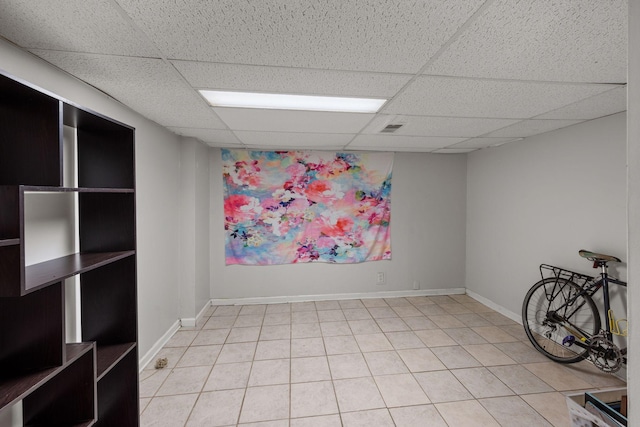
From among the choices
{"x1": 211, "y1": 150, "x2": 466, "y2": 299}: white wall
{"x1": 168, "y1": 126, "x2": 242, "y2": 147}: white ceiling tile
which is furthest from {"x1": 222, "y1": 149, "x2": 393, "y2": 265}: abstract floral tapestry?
{"x1": 168, "y1": 126, "x2": 242, "y2": 147}: white ceiling tile

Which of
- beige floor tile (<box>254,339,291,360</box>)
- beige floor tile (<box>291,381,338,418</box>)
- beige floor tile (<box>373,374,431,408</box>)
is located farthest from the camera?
beige floor tile (<box>254,339,291,360</box>)

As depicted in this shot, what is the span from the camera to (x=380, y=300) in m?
4.01

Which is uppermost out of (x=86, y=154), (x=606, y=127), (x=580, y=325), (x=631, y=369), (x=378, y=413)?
(x=606, y=127)

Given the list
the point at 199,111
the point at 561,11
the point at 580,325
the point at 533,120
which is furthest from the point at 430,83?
the point at 580,325

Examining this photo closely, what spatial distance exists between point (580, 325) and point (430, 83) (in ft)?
8.69

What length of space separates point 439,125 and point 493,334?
2261 mm

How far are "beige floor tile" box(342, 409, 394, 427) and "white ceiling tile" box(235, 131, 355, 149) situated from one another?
7.77ft

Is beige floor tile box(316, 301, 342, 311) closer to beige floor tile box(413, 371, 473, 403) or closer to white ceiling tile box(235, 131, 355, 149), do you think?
beige floor tile box(413, 371, 473, 403)

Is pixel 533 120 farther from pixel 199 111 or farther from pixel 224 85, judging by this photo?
pixel 199 111

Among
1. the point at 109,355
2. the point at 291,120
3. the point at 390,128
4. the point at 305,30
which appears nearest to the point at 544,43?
the point at 305,30

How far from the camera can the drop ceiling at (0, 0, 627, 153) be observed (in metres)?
1.01

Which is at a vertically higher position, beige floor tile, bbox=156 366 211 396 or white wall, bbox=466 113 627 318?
white wall, bbox=466 113 627 318

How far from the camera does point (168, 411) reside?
1.90 m

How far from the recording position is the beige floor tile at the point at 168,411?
5.91ft
